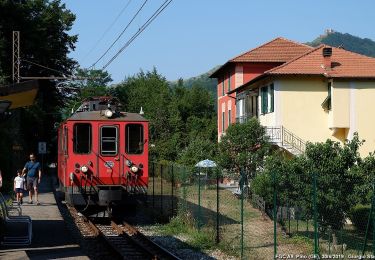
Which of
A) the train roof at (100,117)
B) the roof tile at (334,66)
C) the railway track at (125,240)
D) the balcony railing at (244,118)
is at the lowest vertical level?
the railway track at (125,240)

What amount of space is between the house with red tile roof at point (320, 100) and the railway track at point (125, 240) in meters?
17.2

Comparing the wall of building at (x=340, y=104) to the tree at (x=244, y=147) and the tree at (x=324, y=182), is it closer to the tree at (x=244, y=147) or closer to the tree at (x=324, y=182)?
the tree at (x=244, y=147)

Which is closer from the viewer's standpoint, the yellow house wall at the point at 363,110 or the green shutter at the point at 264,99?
the yellow house wall at the point at 363,110

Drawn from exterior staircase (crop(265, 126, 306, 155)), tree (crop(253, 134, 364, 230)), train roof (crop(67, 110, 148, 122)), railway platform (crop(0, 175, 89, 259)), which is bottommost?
railway platform (crop(0, 175, 89, 259))

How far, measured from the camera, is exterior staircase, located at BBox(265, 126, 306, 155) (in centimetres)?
3631

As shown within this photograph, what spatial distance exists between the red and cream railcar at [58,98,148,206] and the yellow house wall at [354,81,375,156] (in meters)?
19.4

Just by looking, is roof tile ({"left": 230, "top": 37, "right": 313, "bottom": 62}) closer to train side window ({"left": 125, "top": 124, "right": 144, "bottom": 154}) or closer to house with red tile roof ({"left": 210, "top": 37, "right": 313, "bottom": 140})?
house with red tile roof ({"left": 210, "top": 37, "right": 313, "bottom": 140})

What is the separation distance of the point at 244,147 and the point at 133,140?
14708 mm

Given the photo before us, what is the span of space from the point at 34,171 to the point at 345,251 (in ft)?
44.8

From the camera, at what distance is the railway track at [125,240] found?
48.7 feet

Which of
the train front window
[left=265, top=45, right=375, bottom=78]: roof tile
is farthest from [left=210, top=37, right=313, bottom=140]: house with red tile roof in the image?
the train front window

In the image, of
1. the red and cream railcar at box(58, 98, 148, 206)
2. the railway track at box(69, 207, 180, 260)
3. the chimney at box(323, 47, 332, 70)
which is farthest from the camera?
the chimney at box(323, 47, 332, 70)

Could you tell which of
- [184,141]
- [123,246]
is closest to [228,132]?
[123,246]

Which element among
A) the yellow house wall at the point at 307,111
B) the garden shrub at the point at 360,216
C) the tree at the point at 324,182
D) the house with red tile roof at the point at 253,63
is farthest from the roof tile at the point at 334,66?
the garden shrub at the point at 360,216
